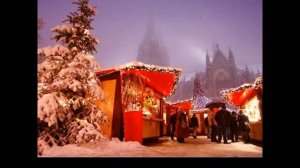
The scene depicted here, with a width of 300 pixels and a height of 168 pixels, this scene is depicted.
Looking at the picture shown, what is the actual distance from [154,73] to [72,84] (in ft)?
12.0

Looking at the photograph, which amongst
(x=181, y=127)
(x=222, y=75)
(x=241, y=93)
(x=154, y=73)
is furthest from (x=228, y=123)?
(x=222, y=75)

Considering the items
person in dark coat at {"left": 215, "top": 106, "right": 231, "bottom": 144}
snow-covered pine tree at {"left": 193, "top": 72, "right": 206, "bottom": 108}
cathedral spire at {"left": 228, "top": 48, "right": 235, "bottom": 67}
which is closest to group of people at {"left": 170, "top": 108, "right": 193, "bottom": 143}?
person in dark coat at {"left": 215, "top": 106, "right": 231, "bottom": 144}

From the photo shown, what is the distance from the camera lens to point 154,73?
12633 mm

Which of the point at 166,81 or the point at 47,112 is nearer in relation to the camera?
the point at 47,112

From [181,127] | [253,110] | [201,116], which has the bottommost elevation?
[201,116]

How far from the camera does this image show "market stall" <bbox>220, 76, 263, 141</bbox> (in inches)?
538

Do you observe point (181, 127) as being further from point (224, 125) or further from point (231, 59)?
point (231, 59)

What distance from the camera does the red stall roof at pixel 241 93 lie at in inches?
547
